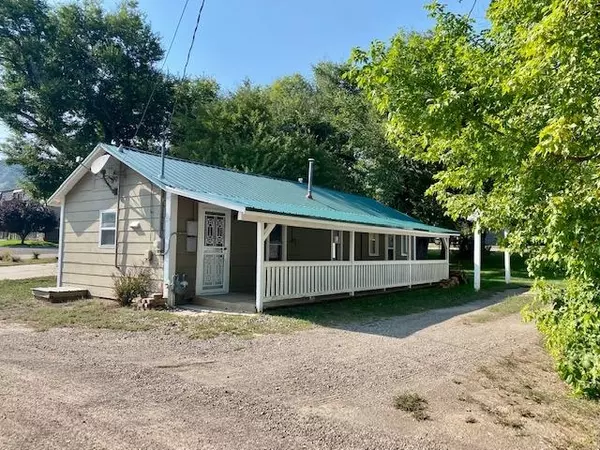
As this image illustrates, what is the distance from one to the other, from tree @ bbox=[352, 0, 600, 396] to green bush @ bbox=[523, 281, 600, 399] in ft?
0.04

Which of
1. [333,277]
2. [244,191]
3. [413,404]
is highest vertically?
[244,191]

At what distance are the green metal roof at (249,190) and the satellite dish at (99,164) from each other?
0.23 metres

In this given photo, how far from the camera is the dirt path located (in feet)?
11.9

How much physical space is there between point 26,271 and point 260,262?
45.4 feet

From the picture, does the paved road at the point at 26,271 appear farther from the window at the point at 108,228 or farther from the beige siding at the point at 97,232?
the window at the point at 108,228

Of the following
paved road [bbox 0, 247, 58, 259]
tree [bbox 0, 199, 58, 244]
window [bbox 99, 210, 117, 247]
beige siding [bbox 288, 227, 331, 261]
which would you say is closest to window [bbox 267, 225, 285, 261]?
beige siding [bbox 288, 227, 331, 261]

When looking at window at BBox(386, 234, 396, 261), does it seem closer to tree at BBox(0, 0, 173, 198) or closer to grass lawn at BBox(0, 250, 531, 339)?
grass lawn at BBox(0, 250, 531, 339)

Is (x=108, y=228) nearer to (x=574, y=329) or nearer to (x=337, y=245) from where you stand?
(x=337, y=245)

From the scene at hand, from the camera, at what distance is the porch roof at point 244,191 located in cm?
1037

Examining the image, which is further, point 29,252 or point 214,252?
point 29,252

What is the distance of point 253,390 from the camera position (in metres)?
4.80

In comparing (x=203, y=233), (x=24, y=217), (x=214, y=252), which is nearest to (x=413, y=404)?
(x=203, y=233)

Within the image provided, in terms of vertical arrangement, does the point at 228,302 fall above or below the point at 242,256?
below

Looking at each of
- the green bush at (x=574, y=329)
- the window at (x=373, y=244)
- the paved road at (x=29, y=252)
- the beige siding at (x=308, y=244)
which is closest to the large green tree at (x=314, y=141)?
the window at (x=373, y=244)
